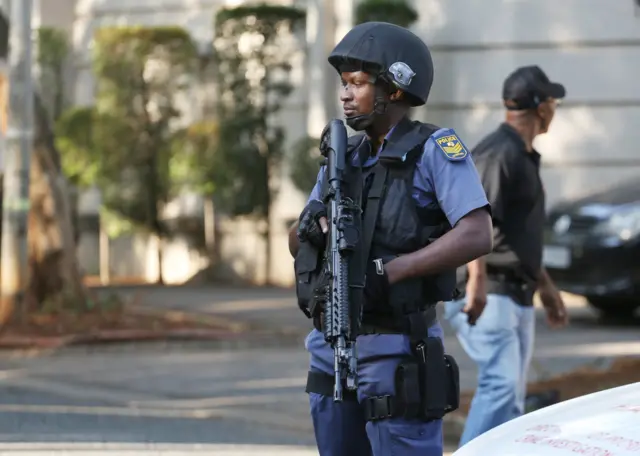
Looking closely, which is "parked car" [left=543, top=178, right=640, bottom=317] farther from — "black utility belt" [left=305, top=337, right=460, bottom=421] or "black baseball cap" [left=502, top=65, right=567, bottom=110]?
"black utility belt" [left=305, top=337, right=460, bottom=421]

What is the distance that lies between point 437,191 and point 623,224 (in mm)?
9784

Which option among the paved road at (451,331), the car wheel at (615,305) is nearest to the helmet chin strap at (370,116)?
the paved road at (451,331)

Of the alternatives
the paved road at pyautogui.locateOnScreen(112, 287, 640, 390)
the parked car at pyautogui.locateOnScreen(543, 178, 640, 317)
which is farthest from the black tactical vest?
the parked car at pyautogui.locateOnScreen(543, 178, 640, 317)

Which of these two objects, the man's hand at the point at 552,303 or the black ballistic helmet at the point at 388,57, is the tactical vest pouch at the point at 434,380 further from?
the man's hand at the point at 552,303

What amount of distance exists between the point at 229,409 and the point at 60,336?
3.80 m

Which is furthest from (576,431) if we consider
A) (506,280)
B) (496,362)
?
(506,280)

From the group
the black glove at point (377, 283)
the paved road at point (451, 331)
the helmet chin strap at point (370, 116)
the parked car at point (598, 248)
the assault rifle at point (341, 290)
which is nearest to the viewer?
the assault rifle at point (341, 290)

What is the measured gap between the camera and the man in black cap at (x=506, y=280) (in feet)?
21.2

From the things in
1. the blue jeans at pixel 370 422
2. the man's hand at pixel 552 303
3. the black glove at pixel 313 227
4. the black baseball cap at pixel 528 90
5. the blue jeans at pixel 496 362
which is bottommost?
the blue jeans at pixel 496 362

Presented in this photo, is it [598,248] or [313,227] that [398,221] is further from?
[598,248]

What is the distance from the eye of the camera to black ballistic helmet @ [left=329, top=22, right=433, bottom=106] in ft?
13.8

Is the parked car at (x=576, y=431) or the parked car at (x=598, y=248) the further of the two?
the parked car at (x=598, y=248)

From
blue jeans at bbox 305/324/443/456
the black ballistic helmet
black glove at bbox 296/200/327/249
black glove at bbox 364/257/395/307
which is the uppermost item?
the black ballistic helmet

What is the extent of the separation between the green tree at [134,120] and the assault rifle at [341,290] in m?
15.1
